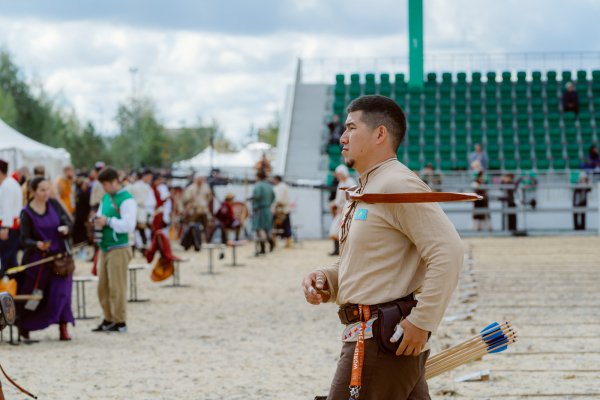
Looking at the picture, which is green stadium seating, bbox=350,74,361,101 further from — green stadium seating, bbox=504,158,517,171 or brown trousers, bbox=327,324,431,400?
brown trousers, bbox=327,324,431,400

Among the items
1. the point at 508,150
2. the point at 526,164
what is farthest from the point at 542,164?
the point at 508,150

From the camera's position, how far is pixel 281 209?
19.1 meters

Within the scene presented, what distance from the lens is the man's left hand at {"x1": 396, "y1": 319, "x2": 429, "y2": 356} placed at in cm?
260

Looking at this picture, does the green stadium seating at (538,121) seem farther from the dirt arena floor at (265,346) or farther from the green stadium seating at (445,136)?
the dirt arena floor at (265,346)

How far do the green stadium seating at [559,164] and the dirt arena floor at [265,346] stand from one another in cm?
1245

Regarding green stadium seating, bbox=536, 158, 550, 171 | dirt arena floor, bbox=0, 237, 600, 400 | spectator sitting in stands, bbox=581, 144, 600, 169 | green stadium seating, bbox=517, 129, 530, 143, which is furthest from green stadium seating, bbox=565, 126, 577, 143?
dirt arena floor, bbox=0, 237, 600, 400

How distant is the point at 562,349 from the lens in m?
6.70

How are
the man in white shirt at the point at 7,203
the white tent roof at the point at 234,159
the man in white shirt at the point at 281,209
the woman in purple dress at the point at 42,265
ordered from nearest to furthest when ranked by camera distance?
the woman in purple dress at the point at 42,265 < the man in white shirt at the point at 7,203 < the man in white shirt at the point at 281,209 < the white tent roof at the point at 234,159

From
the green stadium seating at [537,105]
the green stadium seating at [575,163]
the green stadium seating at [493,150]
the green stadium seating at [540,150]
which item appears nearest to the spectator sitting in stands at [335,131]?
the green stadium seating at [493,150]

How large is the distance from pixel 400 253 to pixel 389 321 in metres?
Answer: 0.25

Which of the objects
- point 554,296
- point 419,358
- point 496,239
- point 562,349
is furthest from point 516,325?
point 496,239

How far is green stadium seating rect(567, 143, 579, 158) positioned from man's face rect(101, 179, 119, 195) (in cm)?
2057

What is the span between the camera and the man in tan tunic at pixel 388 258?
2602mm

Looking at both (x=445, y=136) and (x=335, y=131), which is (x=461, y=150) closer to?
(x=445, y=136)
